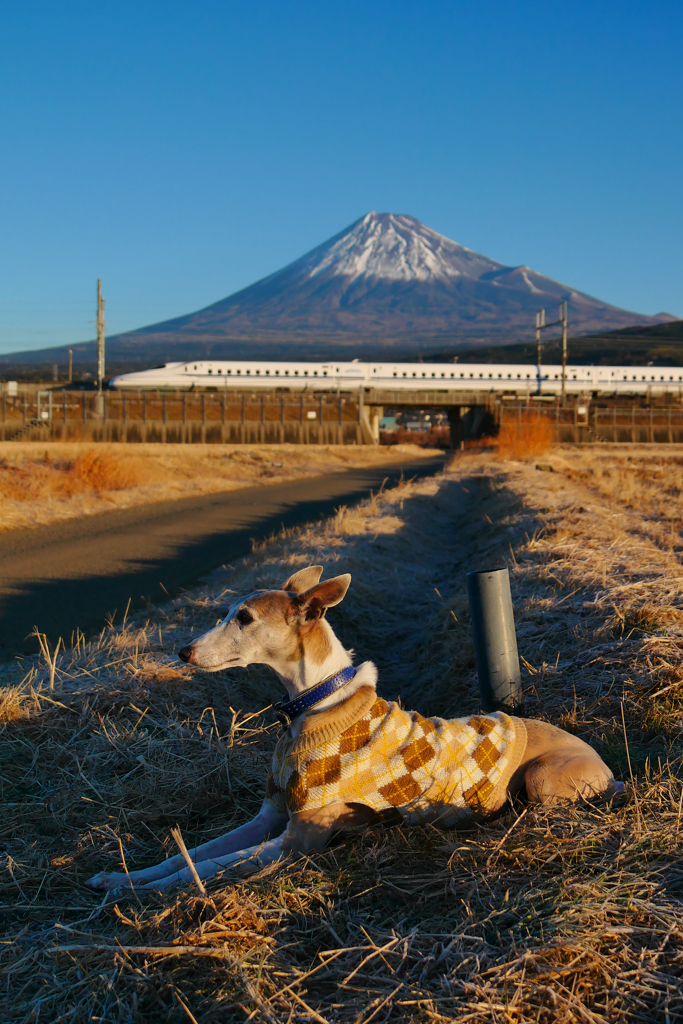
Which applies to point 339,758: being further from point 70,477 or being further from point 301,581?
point 70,477

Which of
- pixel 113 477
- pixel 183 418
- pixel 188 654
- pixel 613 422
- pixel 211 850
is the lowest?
pixel 211 850

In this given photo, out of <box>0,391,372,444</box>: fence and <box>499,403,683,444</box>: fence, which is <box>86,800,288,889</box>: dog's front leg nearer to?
<box>0,391,372,444</box>: fence

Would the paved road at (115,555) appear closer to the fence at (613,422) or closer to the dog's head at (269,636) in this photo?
the dog's head at (269,636)

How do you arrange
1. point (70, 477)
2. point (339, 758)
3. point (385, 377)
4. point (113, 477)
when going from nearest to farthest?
point (339, 758), point (70, 477), point (113, 477), point (385, 377)

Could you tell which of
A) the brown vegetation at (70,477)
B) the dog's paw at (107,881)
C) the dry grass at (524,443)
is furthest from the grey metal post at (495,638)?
the dry grass at (524,443)

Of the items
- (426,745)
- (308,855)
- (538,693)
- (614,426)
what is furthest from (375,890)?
(614,426)

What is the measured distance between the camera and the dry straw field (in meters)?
2.65

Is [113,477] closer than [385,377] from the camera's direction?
Yes

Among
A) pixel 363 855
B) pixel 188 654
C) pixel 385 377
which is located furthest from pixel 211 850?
pixel 385 377

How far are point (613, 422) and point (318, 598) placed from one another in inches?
2239

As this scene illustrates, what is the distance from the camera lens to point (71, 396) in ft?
173

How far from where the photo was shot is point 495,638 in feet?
16.7

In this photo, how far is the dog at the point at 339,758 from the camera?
11.0ft

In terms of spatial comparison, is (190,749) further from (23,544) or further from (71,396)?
(71,396)
